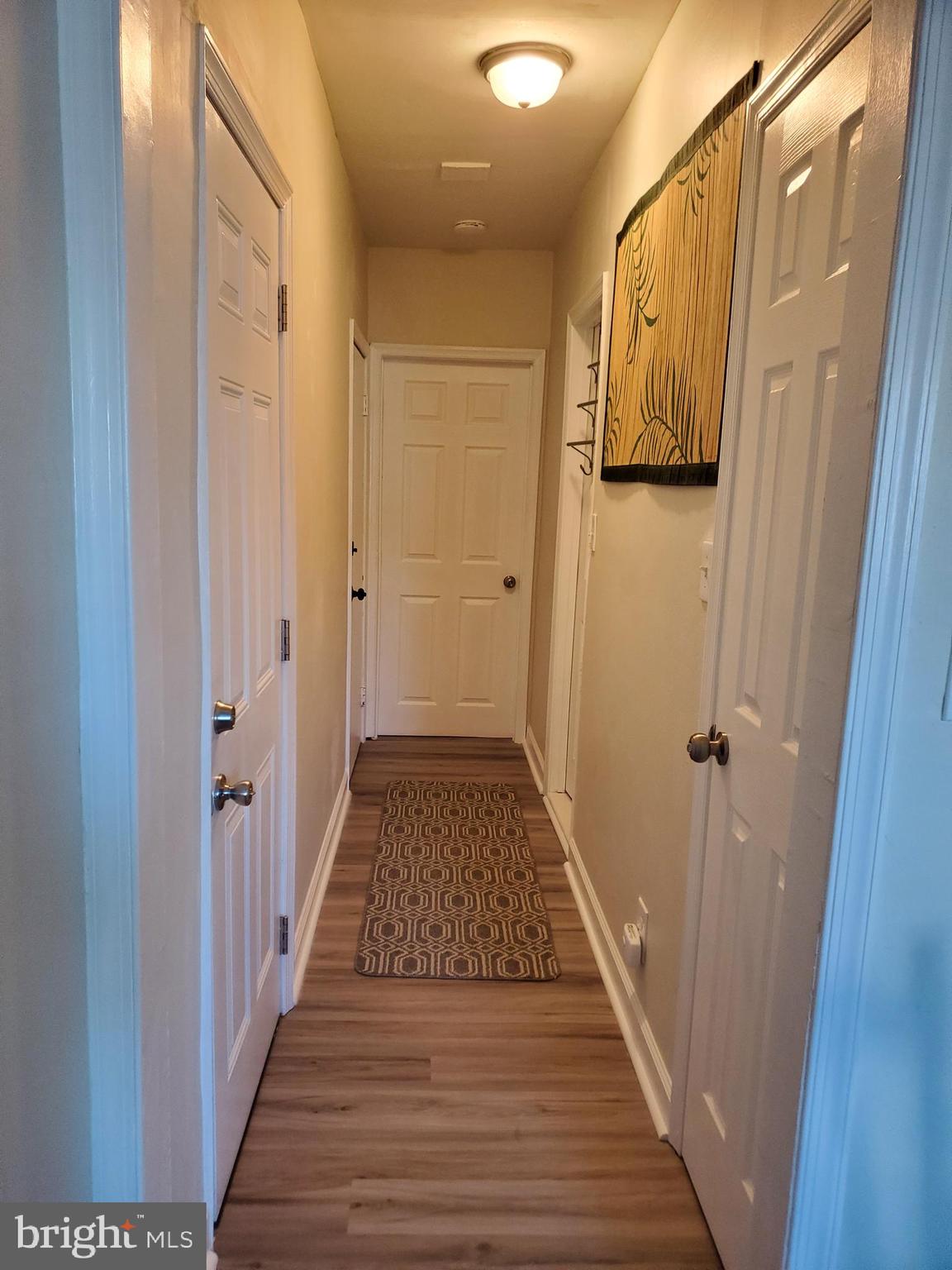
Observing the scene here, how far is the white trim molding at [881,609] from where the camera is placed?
0.81 m

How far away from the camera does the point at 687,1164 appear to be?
5.57 ft

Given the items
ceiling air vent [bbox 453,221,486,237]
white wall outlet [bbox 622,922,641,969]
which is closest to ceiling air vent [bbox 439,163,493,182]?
ceiling air vent [bbox 453,221,486,237]

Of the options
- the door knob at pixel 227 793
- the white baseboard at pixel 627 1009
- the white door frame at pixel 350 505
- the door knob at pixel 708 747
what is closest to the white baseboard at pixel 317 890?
the white door frame at pixel 350 505

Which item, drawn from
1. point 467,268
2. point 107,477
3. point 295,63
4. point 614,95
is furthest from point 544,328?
point 107,477

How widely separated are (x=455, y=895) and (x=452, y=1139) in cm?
109

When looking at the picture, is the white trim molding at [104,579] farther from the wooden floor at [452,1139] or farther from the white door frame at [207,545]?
the wooden floor at [452,1139]

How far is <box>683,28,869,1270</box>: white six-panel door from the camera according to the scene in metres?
1.18

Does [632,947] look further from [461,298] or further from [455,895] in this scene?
[461,298]

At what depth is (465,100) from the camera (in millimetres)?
2477

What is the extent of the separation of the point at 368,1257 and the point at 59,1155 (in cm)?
92

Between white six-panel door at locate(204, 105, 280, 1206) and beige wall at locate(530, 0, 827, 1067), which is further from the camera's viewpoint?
beige wall at locate(530, 0, 827, 1067)

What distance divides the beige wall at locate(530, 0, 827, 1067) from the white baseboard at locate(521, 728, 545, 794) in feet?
2.92

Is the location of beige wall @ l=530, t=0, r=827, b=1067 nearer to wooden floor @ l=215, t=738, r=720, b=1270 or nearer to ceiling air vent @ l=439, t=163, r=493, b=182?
wooden floor @ l=215, t=738, r=720, b=1270

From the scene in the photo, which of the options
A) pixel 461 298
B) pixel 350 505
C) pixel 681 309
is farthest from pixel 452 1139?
pixel 461 298
